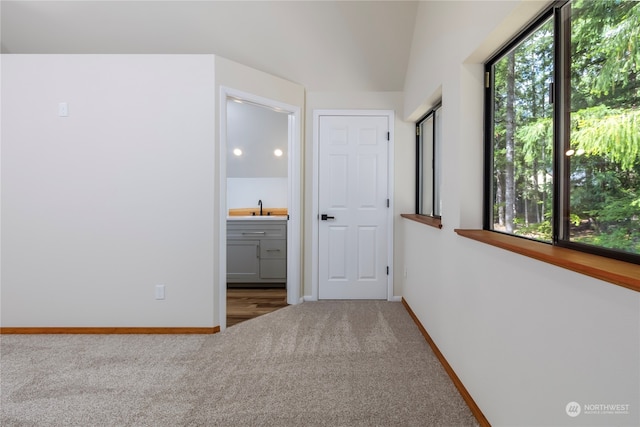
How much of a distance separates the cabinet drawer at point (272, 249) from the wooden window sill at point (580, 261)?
3146 mm

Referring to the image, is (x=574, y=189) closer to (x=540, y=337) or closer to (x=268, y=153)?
(x=540, y=337)

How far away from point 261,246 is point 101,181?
1987mm

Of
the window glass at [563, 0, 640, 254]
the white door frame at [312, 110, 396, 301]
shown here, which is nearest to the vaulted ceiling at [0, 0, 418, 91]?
the white door frame at [312, 110, 396, 301]

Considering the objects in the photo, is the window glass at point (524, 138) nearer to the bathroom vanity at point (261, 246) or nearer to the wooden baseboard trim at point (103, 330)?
the wooden baseboard trim at point (103, 330)

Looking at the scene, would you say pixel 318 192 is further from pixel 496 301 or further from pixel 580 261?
pixel 580 261

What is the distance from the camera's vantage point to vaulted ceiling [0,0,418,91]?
Answer: 130 inches

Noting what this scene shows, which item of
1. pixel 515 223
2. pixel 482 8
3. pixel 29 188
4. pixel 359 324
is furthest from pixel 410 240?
pixel 29 188

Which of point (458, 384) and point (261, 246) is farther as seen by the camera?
point (261, 246)

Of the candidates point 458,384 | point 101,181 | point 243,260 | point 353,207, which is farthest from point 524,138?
point 243,260

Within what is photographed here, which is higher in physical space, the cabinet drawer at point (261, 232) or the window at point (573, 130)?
the window at point (573, 130)

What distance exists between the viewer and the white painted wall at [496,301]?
1008mm

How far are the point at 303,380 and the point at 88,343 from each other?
5.81ft

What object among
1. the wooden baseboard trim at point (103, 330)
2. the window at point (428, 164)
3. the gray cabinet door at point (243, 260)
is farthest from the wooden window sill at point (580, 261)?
the gray cabinet door at point (243, 260)

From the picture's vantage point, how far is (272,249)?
4.58 m
